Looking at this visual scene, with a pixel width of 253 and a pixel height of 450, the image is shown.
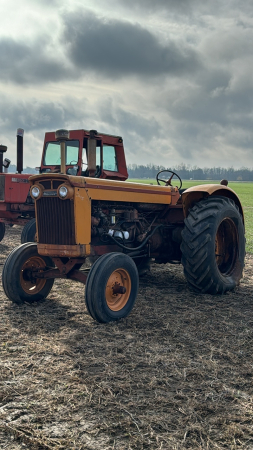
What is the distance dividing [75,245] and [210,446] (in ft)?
9.71

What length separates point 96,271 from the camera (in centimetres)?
477

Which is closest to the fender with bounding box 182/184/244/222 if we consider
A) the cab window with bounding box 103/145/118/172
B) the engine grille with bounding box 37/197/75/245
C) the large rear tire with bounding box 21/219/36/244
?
the engine grille with bounding box 37/197/75/245

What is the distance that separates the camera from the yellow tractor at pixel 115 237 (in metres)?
5.03

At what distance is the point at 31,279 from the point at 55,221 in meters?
0.95

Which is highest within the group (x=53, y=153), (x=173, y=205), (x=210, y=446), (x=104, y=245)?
(x=53, y=153)

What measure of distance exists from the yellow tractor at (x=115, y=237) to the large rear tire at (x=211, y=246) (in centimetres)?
1

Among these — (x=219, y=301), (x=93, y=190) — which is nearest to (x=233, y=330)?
(x=219, y=301)

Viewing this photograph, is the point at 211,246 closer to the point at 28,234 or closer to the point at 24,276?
the point at 24,276

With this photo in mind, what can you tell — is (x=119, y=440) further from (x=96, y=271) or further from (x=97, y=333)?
(x=96, y=271)

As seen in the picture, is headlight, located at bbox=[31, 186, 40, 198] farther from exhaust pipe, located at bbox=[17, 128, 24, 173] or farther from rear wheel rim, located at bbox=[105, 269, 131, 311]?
exhaust pipe, located at bbox=[17, 128, 24, 173]

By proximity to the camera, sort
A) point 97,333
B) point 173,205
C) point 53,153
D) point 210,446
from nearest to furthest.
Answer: point 210,446 < point 97,333 < point 173,205 < point 53,153

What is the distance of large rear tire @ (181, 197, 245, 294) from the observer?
5891 mm

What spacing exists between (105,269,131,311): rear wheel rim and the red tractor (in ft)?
8.56

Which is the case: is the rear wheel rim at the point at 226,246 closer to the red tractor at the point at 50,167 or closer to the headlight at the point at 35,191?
the red tractor at the point at 50,167
